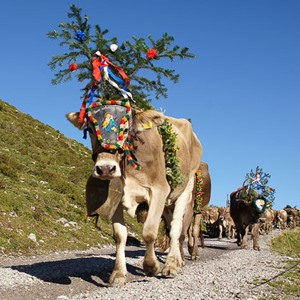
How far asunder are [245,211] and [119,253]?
12735mm

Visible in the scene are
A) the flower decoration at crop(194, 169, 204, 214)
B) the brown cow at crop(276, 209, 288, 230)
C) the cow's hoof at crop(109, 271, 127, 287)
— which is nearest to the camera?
the cow's hoof at crop(109, 271, 127, 287)

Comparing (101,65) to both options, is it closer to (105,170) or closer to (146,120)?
(146,120)

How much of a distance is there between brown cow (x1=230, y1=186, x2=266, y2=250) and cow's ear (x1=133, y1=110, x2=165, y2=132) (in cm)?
1084

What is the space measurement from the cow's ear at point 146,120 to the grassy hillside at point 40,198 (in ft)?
19.2

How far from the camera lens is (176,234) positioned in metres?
8.98

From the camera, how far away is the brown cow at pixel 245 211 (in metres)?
18.4

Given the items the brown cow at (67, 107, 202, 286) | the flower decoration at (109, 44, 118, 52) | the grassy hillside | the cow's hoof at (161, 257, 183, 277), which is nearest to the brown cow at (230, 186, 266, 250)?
the grassy hillside

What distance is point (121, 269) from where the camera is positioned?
738cm

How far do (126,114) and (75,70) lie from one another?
1350 millimetres

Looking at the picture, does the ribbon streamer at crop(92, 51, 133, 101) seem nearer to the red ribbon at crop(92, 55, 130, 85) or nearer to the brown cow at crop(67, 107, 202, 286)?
the red ribbon at crop(92, 55, 130, 85)

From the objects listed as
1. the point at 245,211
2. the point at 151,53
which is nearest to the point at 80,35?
the point at 151,53

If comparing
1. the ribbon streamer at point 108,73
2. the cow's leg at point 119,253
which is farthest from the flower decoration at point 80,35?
the cow's leg at point 119,253

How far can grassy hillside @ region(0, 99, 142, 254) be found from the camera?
1370cm

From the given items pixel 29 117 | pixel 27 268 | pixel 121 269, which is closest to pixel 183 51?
pixel 121 269
